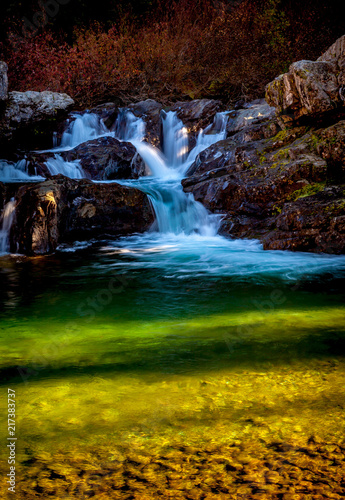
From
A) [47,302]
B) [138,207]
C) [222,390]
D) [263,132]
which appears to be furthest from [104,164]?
[222,390]

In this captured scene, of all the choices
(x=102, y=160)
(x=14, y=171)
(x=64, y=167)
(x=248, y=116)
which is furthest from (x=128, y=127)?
(x=14, y=171)

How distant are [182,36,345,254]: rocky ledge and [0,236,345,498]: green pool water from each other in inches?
48.6

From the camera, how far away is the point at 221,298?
5.42 meters

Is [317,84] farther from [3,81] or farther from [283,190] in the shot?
[3,81]

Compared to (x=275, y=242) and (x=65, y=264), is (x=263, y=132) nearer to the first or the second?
(x=275, y=242)

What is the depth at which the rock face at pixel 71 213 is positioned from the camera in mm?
8508

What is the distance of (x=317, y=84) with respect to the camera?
9.48m

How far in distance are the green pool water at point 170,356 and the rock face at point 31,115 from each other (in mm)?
6059

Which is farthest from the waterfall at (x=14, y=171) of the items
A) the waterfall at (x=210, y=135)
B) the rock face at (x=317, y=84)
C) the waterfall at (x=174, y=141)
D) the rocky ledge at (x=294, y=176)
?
the rock face at (x=317, y=84)

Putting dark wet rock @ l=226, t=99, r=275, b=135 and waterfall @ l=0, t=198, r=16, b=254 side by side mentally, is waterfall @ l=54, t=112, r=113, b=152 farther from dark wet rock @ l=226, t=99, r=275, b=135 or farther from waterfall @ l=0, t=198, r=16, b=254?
waterfall @ l=0, t=198, r=16, b=254

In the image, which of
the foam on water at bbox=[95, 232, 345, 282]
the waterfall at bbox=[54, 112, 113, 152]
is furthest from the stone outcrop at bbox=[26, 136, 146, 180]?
the foam on water at bbox=[95, 232, 345, 282]

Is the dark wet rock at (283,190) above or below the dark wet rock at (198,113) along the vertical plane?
below

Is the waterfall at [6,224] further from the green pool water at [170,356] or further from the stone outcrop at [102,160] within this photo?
the stone outcrop at [102,160]

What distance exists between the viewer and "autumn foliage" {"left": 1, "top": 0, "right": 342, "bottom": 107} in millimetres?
18062
